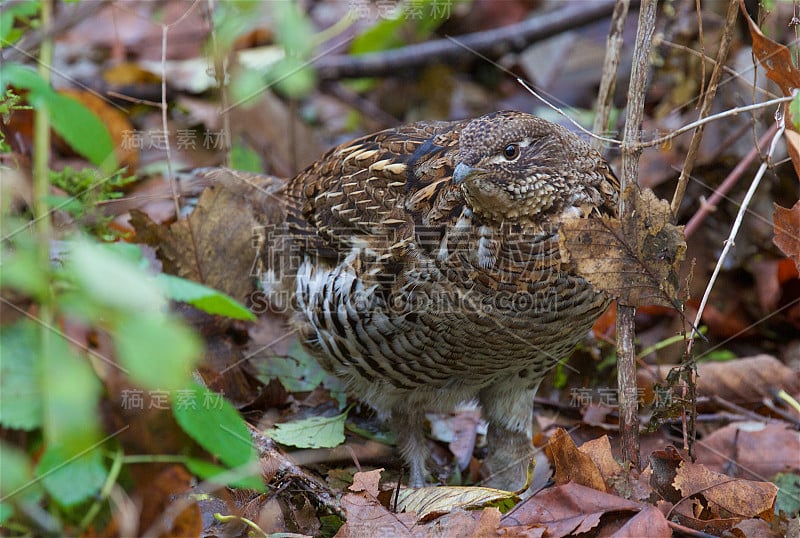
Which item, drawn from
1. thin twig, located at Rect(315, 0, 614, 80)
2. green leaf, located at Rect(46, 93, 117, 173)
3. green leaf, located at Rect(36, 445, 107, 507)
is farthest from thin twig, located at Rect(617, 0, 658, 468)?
thin twig, located at Rect(315, 0, 614, 80)

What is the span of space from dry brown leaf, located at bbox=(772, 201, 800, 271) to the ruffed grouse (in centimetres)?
54

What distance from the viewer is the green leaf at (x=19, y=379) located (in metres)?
2.03

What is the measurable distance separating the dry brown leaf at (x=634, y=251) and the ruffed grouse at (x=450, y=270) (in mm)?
251

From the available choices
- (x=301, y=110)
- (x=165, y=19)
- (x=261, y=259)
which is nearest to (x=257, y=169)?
(x=261, y=259)

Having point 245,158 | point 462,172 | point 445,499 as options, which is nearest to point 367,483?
point 445,499

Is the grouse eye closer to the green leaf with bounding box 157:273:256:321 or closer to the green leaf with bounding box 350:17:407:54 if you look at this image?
the green leaf with bounding box 157:273:256:321

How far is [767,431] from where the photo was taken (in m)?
3.97

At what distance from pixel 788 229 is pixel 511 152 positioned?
96 centimetres

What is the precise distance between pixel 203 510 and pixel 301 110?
16.1 ft

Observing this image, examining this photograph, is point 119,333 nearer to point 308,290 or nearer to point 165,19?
point 308,290

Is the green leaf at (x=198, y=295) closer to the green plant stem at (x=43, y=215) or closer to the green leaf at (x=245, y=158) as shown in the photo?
the green plant stem at (x=43, y=215)

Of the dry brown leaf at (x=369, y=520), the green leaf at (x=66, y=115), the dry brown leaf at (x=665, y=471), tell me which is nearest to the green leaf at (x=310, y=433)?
the dry brown leaf at (x=369, y=520)

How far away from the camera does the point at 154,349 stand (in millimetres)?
1377

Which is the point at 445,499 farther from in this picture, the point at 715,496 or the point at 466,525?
the point at 715,496
